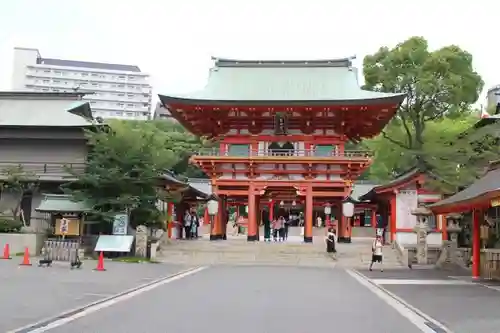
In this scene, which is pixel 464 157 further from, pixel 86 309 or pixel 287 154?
pixel 86 309

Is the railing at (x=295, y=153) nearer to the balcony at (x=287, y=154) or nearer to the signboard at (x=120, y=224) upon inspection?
the balcony at (x=287, y=154)

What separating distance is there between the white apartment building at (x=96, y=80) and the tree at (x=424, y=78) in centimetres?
9134

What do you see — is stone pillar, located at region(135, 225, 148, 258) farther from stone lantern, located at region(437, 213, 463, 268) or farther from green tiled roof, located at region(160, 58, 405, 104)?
stone lantern, located at region(437, 213, 463, 268)

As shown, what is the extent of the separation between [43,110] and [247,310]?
28.4 meters

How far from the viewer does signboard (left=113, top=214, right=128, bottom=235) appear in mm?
29922

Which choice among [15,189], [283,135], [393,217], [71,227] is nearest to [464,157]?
[393,217]

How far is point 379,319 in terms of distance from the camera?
1196 cm

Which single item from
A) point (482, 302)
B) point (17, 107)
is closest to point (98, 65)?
point (17, 107)

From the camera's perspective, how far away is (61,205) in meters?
30.4

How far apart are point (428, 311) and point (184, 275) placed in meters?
11.4

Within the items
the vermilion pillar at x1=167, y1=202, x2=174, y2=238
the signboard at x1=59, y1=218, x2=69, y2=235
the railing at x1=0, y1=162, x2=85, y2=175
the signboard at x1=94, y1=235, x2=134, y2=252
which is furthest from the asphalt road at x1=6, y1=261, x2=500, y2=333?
the vermilion pillar at x1=167, y1=202, x2=174, y2=238

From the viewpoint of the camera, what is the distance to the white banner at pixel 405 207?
37.2 metres

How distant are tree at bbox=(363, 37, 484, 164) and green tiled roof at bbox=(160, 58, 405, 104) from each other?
4084mm

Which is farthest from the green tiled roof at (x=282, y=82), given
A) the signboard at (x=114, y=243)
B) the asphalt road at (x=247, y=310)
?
the asphalt road at (x=247, y=310)
